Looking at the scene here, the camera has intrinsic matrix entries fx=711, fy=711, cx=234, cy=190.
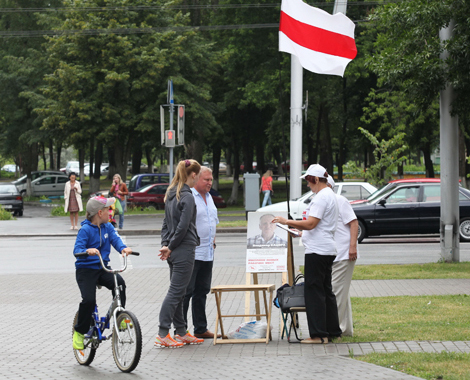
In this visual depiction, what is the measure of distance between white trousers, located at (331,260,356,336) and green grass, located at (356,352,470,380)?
96cm

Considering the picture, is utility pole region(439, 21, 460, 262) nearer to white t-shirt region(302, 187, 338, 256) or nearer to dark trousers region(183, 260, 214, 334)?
white t-shirt region(302, 187, 338, 256)

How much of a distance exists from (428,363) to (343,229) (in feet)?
6.06

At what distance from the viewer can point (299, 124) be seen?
59.8ft

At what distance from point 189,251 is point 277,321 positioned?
209 cm

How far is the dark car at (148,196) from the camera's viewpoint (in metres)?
33.4

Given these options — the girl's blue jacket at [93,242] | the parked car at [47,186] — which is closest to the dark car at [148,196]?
the parked car at [47,186]

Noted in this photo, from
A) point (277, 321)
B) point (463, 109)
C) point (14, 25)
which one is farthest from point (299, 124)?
point (14, 25)

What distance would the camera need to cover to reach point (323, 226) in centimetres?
725

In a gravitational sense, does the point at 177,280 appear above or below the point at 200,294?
above

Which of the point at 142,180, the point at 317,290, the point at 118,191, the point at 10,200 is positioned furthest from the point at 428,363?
the point at 142,180

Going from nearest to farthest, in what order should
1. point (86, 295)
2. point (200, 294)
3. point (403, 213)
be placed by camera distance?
point (86, 295) < point (200, 294) < point (403, 213)

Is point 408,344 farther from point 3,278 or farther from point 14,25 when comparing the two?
point 14,25

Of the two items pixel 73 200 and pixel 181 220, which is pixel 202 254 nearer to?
pixel 181 220

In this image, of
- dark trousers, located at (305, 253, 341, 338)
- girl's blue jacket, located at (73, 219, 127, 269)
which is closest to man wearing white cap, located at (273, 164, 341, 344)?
dark trousers, located at (305, 253, 341, 338)
